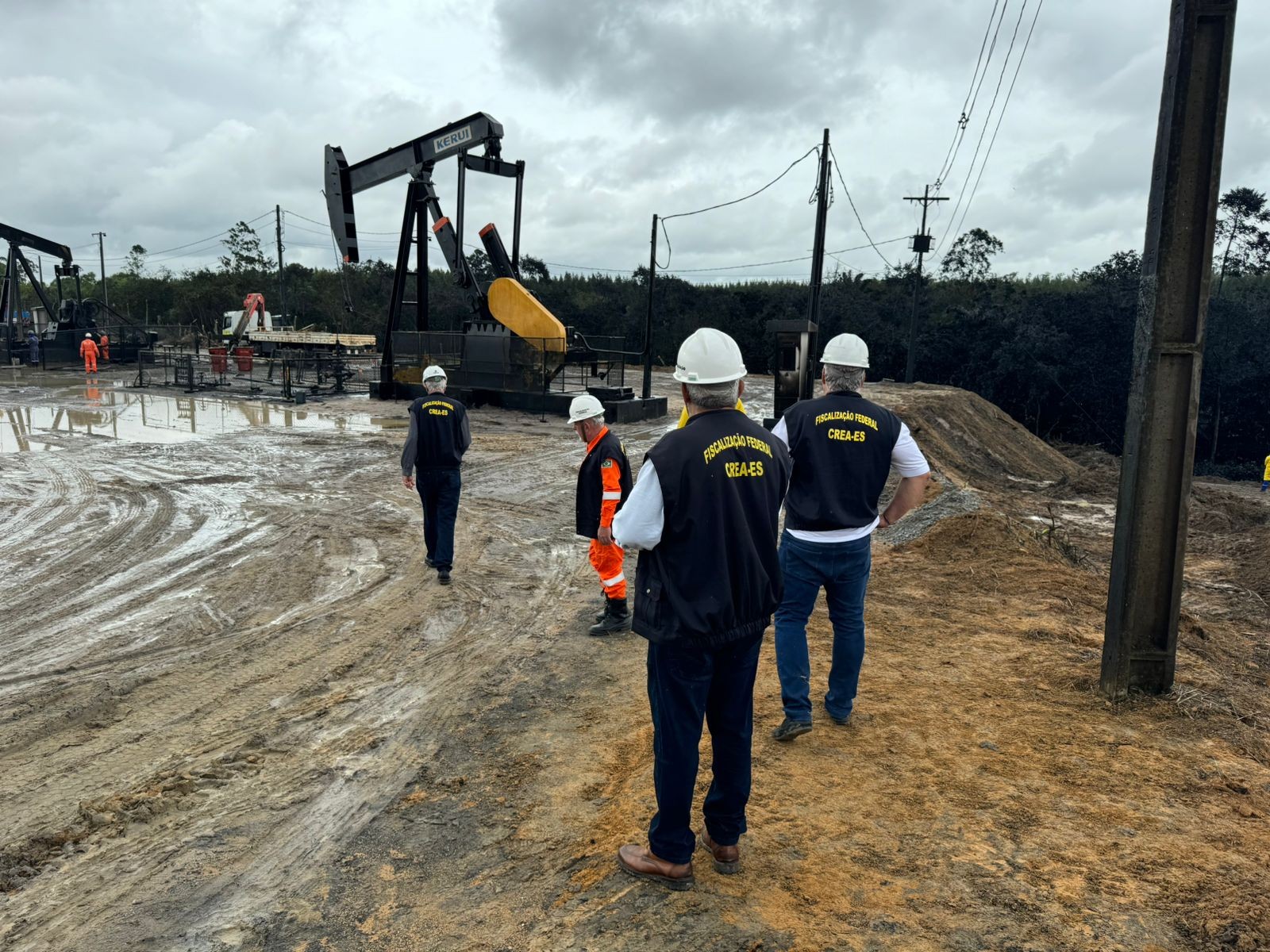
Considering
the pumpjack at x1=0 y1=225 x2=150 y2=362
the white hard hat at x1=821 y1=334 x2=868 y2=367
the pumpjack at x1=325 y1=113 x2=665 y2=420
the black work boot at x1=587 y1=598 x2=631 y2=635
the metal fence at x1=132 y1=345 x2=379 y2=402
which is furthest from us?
the pumpjack at x1=0 y1=225 x2=150 y2=362

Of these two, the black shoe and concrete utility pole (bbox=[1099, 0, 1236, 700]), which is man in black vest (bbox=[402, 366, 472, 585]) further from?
concrete utility pole (bbox=[1099, 0, 1236, 700])

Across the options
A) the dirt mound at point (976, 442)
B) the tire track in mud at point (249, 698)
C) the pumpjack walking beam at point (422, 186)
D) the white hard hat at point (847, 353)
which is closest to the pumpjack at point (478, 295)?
the pumpjack walking beam at point (422, 186)

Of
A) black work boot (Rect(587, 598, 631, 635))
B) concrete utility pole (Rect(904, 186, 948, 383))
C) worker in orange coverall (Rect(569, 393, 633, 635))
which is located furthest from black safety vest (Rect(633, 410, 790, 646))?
concrete utility pole (Rect(904, 186, 948, 383))

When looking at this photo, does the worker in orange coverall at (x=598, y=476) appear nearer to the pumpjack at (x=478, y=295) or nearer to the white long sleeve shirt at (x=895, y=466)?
the white long sleeve shirt at (x=895, y=466)

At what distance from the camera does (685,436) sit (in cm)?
295

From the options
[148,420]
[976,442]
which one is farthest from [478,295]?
[976,442]

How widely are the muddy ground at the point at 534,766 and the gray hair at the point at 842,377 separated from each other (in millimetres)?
1823

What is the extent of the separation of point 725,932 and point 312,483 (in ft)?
36.5

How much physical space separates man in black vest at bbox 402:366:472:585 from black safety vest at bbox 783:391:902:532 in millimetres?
3943

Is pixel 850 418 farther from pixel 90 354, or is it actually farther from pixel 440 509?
pixel 90 354

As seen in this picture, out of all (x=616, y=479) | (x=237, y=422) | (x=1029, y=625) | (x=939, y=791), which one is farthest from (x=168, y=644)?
(x=237, y=422)

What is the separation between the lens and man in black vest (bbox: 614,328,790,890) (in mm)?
2936

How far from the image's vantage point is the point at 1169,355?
475 centimetres

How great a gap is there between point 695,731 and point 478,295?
774 inches
